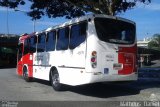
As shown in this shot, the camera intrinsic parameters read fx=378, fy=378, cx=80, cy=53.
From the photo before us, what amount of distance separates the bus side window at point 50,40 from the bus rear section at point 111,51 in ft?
11.0

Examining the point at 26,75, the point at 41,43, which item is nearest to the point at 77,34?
the point at 41,43

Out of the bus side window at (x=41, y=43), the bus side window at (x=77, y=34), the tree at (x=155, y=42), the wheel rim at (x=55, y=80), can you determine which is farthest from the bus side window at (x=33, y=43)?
the tree at (x=155, y=42)

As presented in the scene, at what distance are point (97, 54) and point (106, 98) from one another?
1602 mm

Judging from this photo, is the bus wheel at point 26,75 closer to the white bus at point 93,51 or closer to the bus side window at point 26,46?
the bus side window at point 26,46

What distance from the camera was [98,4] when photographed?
17.7 metres

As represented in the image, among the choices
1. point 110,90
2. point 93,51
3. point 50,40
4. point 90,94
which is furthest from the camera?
point 50,40

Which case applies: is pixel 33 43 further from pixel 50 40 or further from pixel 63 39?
pixel 63 39

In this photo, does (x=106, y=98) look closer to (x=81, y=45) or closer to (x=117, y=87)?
(x=81, y=45)

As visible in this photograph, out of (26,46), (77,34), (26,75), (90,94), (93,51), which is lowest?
(90,94)

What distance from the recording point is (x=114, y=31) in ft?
46.1

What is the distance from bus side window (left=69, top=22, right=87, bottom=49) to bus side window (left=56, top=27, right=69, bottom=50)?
479 millimetres

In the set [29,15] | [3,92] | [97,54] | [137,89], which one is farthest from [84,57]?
[29,15]

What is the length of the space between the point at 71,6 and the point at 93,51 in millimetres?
7011

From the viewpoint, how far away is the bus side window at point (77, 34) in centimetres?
1378
